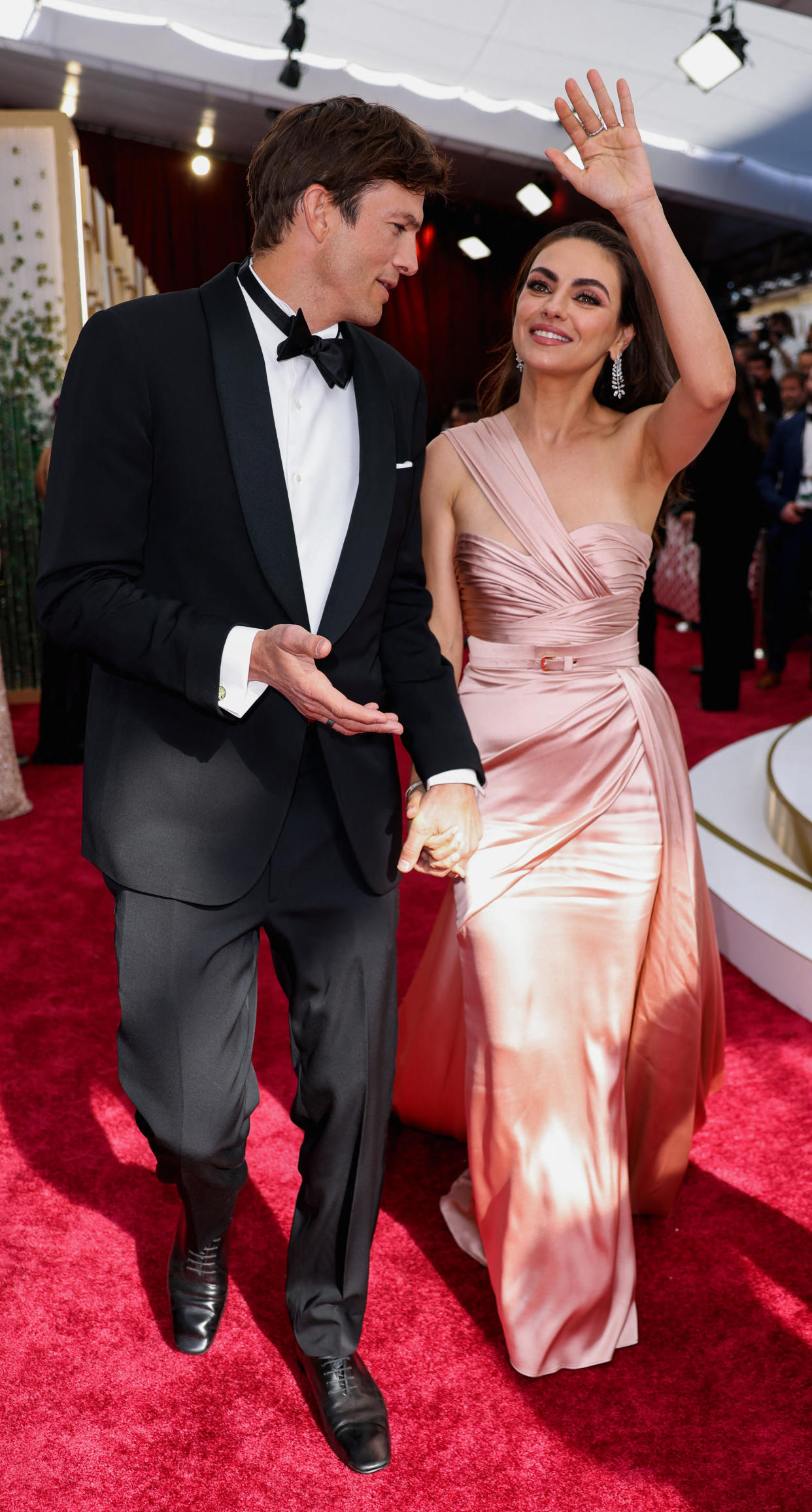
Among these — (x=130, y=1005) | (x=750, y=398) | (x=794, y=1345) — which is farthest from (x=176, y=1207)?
(x=750, y=398)

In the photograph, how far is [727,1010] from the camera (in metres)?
3.19

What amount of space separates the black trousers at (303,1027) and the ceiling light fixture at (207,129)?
10.7 meters

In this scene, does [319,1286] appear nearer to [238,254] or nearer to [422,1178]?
[422,1178]

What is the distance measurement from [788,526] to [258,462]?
6.38 m

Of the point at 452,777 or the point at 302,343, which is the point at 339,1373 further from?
the point at 302,343

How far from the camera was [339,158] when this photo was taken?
5.13 ft

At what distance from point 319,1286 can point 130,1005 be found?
1.65ft

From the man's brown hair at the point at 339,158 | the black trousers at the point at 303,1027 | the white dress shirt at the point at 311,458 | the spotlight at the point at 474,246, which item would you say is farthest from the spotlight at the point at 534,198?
the black trousers at the point at 303,1027

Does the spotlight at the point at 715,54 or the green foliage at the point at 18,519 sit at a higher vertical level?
the spotlight at the point at 715,54

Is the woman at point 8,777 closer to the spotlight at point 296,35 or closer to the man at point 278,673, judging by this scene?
the man at point 278,673

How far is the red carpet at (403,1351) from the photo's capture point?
1682 mm

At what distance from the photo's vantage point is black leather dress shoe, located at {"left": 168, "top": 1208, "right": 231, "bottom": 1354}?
194cm

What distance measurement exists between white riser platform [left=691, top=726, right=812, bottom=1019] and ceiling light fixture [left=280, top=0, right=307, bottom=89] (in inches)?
236

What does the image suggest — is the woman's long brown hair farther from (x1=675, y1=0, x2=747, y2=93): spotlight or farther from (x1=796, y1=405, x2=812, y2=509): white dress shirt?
(x1=675, y1=0, x2=747, y2=93): spotlight
